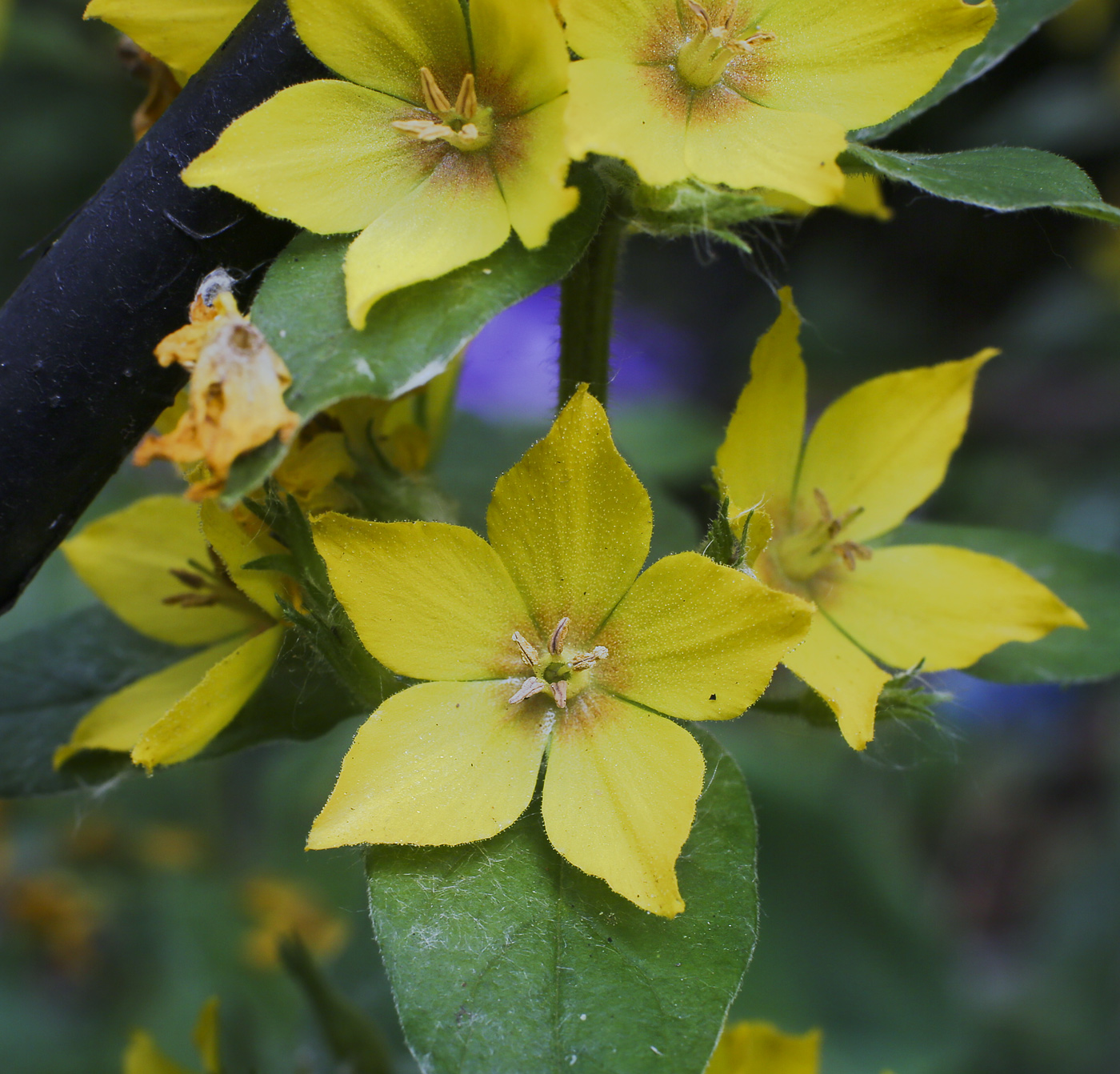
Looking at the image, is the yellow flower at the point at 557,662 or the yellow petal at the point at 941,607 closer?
the yellow flower at the point at 557,662

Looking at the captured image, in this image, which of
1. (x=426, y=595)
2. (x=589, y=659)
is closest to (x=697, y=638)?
(x=589, y=659)

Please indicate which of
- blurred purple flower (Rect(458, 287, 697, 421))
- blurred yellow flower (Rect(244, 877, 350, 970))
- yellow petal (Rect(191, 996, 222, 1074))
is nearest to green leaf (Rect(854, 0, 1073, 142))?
yellow petal (Rect(191, 996, 222, 1074))

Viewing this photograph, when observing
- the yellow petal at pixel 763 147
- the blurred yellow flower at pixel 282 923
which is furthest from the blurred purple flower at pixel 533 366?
the yellow petal at pixel 763 147

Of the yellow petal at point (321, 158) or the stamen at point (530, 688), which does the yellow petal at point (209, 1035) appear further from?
the yellow petal at point (321, 158)

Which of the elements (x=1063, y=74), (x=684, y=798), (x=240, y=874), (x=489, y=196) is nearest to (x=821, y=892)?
(x=240, y=874)

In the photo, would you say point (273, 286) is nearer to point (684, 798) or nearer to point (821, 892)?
point (684, 798)
